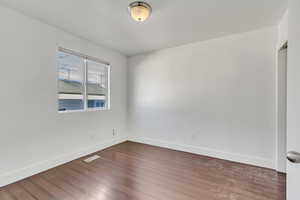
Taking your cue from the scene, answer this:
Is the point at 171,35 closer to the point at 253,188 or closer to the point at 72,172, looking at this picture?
the point at 253,188

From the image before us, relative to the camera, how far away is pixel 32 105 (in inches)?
87.4

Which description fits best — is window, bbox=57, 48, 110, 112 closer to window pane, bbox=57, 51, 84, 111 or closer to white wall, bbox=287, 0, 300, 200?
window pane, bbox=57, 51, 84, 111

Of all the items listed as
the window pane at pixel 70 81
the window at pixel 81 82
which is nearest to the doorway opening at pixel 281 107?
the window at pixel 81 82

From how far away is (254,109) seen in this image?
2549 millimetres

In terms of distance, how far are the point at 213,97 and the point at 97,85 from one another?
2607 mm

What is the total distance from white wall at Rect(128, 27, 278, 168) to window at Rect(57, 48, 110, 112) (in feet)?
2.97

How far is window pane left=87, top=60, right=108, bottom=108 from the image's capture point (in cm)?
321

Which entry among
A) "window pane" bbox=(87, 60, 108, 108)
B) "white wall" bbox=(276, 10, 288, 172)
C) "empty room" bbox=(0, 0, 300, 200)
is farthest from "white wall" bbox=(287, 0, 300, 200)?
"window pane" bbox=(87, 60, 108, 108)

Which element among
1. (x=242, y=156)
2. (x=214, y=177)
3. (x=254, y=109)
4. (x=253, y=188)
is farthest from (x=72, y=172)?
(x=254, y=109)

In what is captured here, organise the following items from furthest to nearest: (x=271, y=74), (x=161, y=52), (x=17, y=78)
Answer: (x=161, y=52) → (x=271, y=74) → (x=17, y=78)

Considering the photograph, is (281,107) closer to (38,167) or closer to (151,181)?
(151,181)

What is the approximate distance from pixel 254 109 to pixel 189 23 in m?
1.88

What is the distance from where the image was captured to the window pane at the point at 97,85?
3.21 metres

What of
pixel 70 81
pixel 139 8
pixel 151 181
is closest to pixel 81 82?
pixel 70 81
